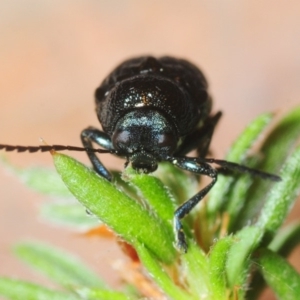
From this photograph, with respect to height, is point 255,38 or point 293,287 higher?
point 255,38

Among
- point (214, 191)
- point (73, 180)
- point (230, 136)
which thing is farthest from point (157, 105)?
point (230, 136)

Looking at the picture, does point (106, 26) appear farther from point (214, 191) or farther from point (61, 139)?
point (214, 191)

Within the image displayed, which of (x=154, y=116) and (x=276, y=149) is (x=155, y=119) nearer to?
(x=154, y=116)

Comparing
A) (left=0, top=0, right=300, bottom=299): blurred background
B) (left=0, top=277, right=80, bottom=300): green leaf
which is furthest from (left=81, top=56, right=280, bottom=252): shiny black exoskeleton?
(left=0, top=0, right=300, bottom=299): blurred background

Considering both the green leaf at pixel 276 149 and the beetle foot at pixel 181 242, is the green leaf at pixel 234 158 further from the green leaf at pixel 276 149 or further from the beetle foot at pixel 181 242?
the beetle foot at pixel 181 242

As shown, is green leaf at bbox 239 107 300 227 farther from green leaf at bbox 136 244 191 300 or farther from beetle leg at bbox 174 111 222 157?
green leaf at bbox 136 244 191 300

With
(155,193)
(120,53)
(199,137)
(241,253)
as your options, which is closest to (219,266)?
(241,253)
